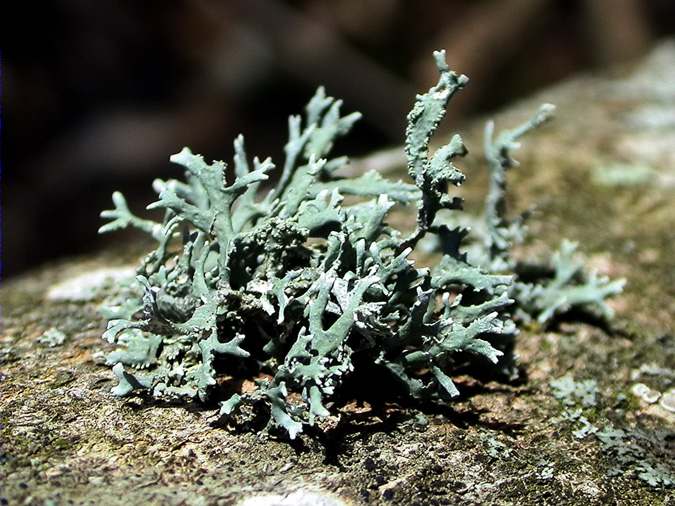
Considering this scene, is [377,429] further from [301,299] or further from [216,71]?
[216,71]

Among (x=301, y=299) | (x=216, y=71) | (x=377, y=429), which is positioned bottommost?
(x=377, y=429)

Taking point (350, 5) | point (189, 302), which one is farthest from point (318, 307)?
point (350, 5)

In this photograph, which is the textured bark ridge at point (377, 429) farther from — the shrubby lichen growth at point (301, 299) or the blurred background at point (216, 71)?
the blurred background at point (216, 71)

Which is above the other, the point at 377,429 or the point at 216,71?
the point at 216,71

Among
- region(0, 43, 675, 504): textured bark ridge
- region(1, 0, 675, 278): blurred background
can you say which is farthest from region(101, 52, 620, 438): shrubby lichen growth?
region(1, 0, 675, 278): blurred background

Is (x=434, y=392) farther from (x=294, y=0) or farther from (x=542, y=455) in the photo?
(x=294, y=0)

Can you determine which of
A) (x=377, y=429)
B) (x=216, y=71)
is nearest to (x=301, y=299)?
(x=377, y=429)
